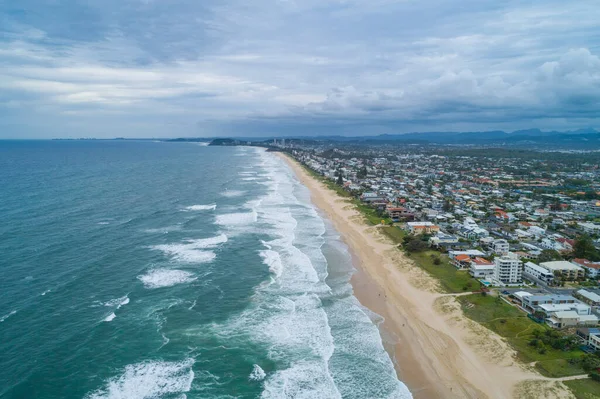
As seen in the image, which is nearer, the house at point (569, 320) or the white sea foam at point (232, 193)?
the house at point (569, 320)

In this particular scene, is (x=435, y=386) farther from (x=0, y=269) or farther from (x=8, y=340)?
(x=0, y=269)

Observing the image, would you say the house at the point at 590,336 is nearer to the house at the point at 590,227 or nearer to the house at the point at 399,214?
the house at the point at 590,227

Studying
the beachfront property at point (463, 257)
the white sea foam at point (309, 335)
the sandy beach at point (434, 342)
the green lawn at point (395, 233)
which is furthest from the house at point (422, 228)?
the white sea foam at point (309, 335)

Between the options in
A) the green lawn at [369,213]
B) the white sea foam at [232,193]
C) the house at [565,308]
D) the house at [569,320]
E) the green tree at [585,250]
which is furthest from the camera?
the white sea foam at [232,193]

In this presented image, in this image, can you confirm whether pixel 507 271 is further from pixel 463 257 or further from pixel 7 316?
pixel 7 316

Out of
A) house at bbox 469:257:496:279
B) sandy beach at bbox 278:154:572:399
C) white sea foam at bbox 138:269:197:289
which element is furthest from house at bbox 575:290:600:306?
white sea foam at bbox 138:269:197:289

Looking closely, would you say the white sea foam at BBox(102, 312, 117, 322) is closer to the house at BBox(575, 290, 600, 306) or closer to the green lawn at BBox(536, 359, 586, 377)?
the green lawn at BBox(536, 359, 586, 377)
